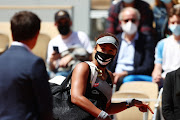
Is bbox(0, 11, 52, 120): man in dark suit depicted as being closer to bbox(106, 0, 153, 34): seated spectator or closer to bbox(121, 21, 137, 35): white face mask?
bbox(121, 21, 137, 35): white face mask

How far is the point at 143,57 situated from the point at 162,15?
0.87 meters

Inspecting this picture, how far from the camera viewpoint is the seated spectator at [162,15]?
6.10 meters

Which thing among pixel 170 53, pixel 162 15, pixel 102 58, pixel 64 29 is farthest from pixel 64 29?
pixel 102 58

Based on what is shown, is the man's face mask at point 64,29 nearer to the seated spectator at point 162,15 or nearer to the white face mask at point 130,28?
the white face mask at point 130,28

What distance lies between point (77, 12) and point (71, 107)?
16.6 feet

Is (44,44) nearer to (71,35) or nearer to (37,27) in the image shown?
(71,35)

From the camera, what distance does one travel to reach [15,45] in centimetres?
230

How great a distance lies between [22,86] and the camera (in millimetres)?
2211

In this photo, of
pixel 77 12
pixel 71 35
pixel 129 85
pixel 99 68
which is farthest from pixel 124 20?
pixel 99 68

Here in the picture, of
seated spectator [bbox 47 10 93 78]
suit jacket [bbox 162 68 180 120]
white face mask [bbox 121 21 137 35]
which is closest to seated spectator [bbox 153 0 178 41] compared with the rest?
white face mask [bbox 121 21 137 35]

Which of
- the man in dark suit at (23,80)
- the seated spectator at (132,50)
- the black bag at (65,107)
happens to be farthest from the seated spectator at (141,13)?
the man in dark suit at (23,80)

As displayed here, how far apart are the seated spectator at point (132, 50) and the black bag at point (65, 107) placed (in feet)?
8.79

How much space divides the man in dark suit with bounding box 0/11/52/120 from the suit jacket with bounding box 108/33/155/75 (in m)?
3.49

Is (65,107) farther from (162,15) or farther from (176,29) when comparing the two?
(162,15)
